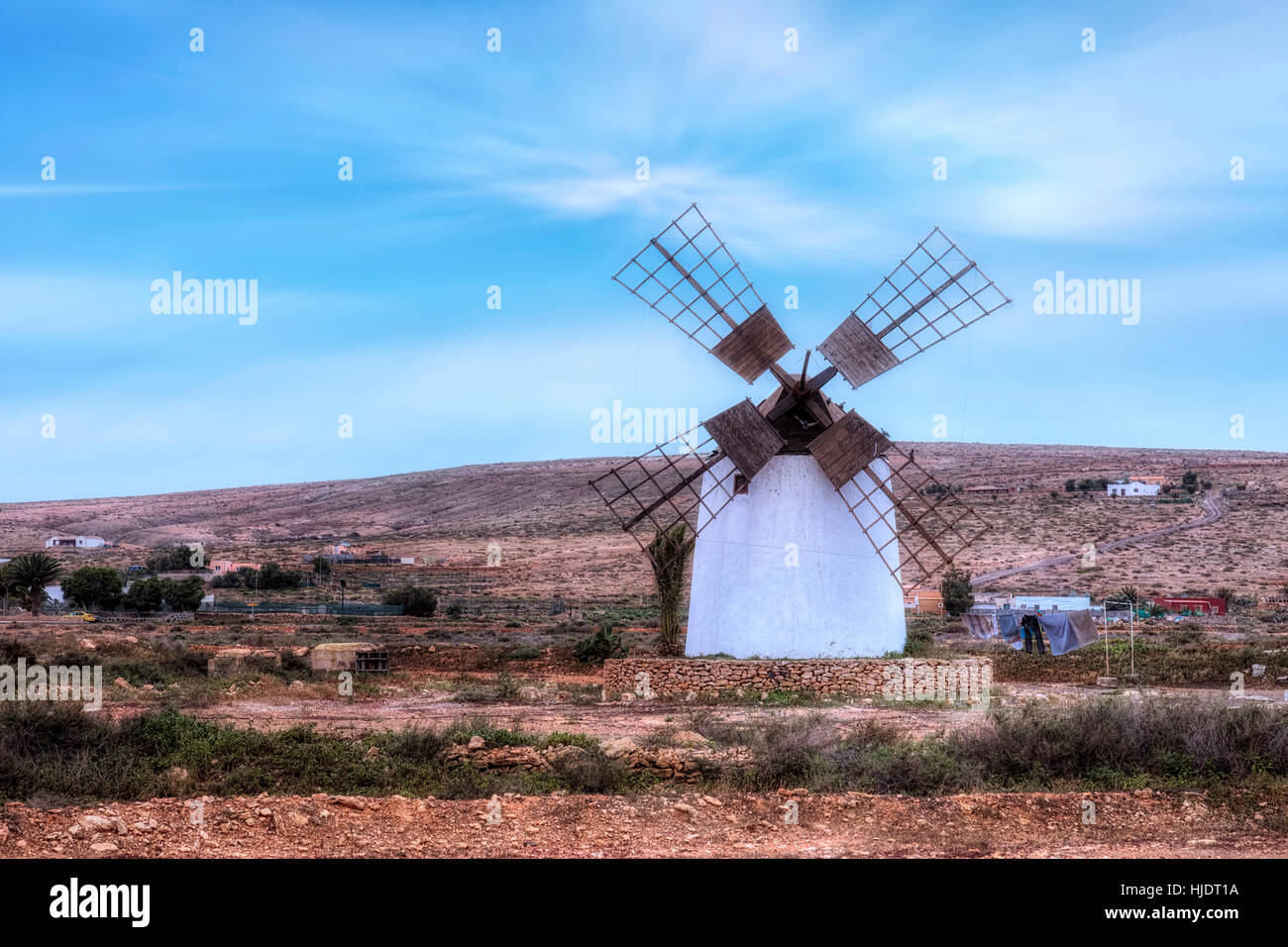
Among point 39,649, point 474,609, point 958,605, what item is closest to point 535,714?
point 39,649

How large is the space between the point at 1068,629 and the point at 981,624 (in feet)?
8.44

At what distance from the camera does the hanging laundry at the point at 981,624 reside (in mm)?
25828

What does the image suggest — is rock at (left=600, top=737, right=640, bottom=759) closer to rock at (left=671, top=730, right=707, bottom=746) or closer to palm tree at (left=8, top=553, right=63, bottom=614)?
rock at (left=671, top=730, right=707, bottom=746)

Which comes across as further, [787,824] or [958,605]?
[958,605]

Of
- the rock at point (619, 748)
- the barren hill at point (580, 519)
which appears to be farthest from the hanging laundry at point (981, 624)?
the barren hill at point (580, 519)

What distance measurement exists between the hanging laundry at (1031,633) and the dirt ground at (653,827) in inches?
581

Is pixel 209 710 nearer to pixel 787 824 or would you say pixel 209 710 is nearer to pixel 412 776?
pixel 412 776

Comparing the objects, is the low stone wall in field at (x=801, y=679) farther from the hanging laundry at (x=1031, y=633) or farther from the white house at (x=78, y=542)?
the white house at (x=78, y=542)

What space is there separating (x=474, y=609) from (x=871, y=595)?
2710cm

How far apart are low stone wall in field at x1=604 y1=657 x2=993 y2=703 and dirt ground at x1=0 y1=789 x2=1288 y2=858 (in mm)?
7889

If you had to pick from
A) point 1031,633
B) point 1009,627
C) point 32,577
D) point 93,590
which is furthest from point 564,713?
point 93,590

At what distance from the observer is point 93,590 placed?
40.9 m

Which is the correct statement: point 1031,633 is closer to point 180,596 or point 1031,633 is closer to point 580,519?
point 180,596

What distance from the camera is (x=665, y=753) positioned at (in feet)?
36.1
